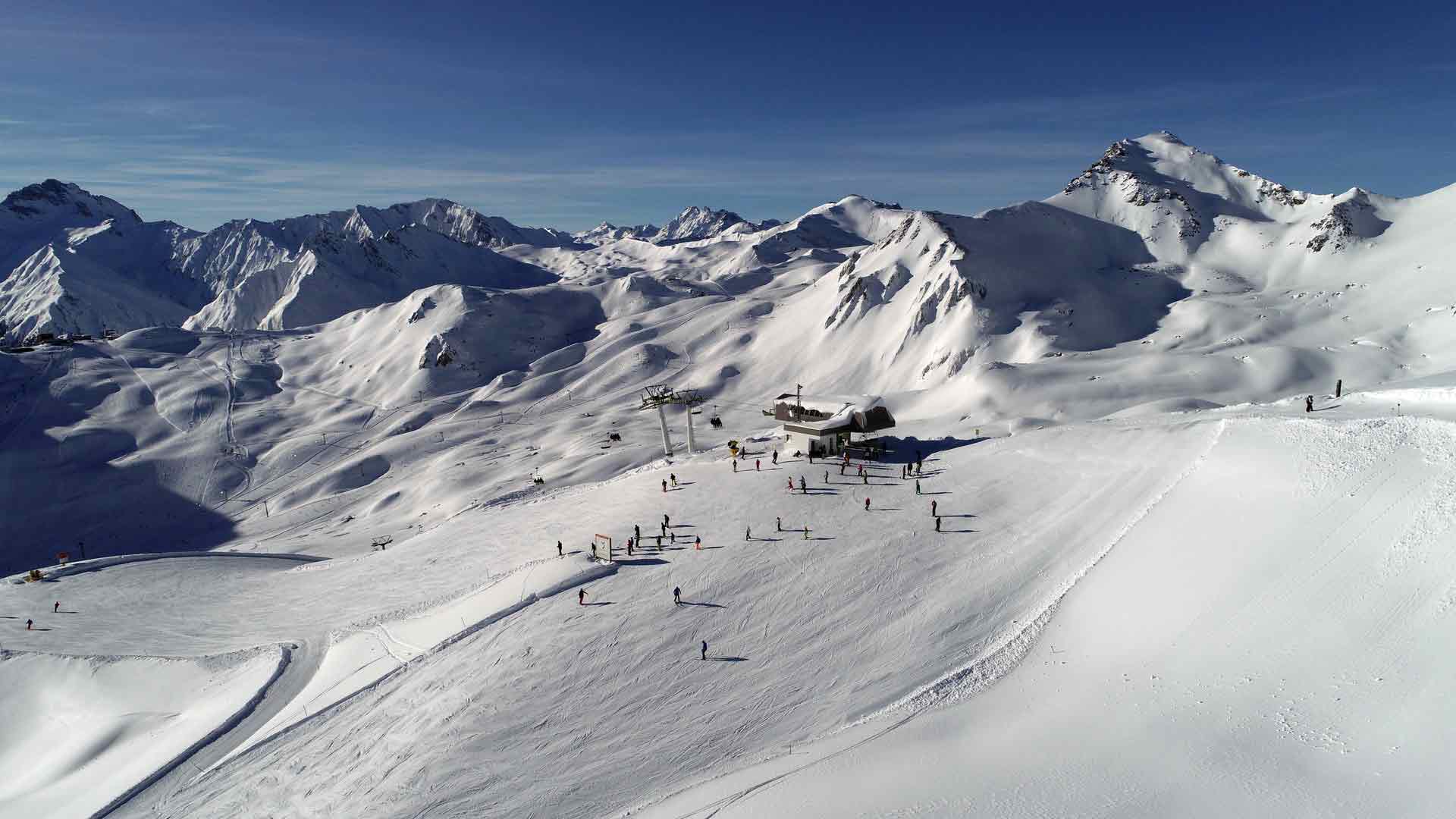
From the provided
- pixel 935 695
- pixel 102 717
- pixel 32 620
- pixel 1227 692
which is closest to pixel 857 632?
pixel 935 695

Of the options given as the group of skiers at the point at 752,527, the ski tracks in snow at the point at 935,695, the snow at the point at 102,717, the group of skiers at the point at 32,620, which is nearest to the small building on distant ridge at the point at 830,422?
the group of skiers at the point at 752,527

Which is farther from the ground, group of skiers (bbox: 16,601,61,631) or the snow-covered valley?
the snow-covered valley

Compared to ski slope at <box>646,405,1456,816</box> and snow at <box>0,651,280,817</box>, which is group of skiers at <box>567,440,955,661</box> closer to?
ski slope at <box>646,405,1456,816</box>

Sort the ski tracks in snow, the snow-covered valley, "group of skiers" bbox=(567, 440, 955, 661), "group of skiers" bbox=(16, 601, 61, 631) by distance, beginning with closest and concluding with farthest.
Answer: the snow-covered valley
the ski tracks in snow
"group of skiers" bbox=(567, 440, 955, 661)
"group of skiers" bbox=(16, 601, 61, 631)

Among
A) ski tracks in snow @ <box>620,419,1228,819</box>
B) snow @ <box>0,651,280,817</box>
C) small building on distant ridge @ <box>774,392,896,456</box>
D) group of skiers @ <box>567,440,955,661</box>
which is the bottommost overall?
snow @ <box>0,651,280,817</box>

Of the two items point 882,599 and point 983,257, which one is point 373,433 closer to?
point 983,257

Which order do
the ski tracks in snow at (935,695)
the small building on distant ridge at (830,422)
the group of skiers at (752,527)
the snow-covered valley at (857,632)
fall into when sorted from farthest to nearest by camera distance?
1. the small building on distant ridge at (830,422)
2. the group of skiers at (752,527)
3. the ski tracks in snow at (935,695)
4. the snow-covered valley at (857,632)

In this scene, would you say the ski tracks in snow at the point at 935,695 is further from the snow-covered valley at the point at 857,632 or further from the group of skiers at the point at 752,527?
the group of skiers at the point at 752,527

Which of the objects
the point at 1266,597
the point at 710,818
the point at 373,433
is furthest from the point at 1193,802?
the point at 373,433

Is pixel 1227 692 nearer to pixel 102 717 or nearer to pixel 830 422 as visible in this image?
pixel 830 422

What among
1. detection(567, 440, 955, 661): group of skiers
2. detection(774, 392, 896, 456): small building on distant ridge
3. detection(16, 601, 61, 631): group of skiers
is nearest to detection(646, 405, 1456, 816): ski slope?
detection(567, 440, 955, 661): group of skiers
